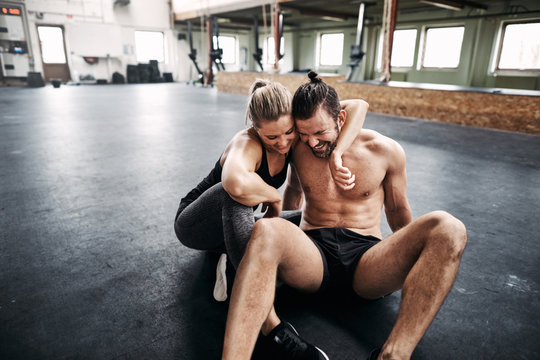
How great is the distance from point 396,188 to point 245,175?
0.63 m

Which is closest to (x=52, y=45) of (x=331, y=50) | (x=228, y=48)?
(x=228, y=48)

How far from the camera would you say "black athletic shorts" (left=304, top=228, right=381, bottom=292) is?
1271 mm

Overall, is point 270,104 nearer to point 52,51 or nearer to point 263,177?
point 263,177

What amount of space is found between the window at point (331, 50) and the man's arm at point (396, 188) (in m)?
14.2

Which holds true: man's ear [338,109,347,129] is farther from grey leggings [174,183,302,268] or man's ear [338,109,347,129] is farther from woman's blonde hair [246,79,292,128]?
grey leggings [174,183,302,268]

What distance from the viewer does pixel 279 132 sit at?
50.6 inches

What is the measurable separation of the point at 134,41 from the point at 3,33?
4.62 meters

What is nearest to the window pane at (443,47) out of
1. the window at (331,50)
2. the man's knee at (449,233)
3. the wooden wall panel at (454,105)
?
the window at (331,50)

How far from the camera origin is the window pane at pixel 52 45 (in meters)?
13.6

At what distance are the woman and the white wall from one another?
48.7ft

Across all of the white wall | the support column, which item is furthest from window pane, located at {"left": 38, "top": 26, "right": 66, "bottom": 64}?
the support column

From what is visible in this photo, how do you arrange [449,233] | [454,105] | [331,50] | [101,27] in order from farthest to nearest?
[331,50]
[101,27]
[454,105]
[449,233]

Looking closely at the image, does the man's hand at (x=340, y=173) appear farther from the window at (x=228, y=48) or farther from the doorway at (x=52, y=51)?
the window at (x=228, y=48)

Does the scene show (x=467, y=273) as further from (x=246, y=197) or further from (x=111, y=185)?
(x=111, y=185)
